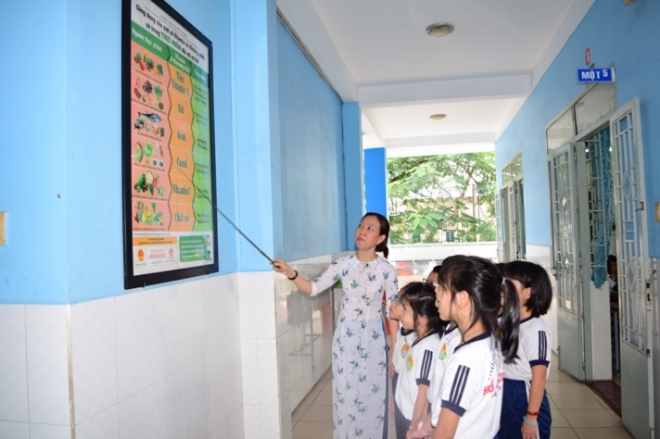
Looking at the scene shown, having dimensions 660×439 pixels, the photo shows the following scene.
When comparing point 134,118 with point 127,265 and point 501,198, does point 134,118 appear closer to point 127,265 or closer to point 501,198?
point 127,265

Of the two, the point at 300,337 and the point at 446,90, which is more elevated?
the point at 446,90

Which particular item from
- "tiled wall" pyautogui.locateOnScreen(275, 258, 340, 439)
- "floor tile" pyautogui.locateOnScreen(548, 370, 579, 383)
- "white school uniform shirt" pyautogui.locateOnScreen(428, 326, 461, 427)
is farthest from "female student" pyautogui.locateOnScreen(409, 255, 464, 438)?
"floor tile" pyautogui.locateOnScreen(548, 370, 579, 383)

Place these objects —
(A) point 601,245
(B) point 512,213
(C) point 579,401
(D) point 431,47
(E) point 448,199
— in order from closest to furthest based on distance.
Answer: (C) point 579,401 < (A) point 601,245 < (D) point 431,47 < (B) point 512,213 < (E) point 448,199

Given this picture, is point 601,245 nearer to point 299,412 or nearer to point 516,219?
point 299,412

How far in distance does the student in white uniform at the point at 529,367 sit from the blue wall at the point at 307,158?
4.10 feet

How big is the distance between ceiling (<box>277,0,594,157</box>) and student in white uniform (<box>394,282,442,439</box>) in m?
2.19

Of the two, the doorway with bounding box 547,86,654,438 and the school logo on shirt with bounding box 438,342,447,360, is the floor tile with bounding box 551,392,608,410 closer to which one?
the doorway with bounding box 547,86,654,438

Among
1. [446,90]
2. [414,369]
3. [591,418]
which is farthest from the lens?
[446,90]

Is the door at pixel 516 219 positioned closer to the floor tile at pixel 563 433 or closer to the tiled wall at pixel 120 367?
the floor tile at pixel 563 433

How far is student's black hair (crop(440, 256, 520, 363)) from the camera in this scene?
1.45 meters

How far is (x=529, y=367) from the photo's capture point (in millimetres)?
1993

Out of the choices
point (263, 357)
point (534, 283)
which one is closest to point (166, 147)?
point (263, 357)

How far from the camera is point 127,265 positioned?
1.74 m

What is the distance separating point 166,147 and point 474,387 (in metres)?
1.40
